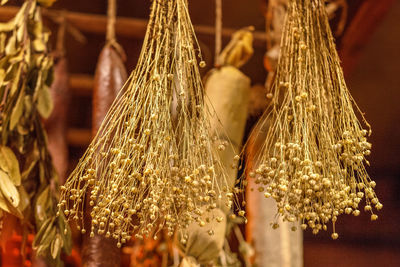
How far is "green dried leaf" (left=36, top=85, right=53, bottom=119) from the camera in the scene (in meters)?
1.21

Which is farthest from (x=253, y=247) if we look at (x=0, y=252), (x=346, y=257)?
(x=0, y=252)

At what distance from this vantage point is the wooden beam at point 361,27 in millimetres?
1529

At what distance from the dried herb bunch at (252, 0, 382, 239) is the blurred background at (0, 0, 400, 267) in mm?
280

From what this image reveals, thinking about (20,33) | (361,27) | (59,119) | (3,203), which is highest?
(361,27)

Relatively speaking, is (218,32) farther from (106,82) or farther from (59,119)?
(59,119)

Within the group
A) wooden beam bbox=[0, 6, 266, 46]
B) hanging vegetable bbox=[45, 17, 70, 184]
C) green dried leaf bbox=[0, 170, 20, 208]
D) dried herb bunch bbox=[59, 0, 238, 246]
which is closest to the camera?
dried herb bunch bbox=[59, 0, 238, 246]

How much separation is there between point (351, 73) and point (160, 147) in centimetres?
94

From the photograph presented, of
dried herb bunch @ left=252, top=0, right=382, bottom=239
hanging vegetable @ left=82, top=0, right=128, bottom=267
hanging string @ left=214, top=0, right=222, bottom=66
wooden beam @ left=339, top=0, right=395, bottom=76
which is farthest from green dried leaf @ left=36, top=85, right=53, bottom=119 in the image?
wooden beam @ left=339, top=0, right=395, bottom=76

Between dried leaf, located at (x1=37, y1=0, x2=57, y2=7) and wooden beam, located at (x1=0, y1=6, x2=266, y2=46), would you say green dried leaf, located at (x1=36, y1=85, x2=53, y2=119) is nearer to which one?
dried leaf, located at (x1=37, y1=0, x2=57, y2=7)

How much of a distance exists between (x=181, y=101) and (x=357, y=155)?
298 mm

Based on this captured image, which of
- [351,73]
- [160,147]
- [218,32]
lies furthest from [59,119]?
→ [351,73]

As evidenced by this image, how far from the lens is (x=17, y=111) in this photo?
1.16m

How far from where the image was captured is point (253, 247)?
1.30 metres

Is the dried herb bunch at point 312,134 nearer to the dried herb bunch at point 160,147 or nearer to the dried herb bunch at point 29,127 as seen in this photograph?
the dried herb bunch at point 160,147
